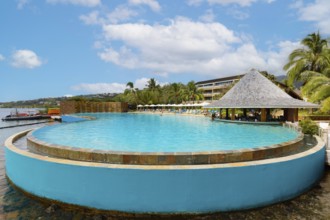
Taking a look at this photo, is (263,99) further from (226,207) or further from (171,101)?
(171,101)

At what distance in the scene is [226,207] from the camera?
575 centimetres

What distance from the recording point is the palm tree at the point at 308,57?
28980mm

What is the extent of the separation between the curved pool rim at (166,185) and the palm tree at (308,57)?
87.3ft

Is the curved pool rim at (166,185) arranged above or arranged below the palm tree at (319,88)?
below

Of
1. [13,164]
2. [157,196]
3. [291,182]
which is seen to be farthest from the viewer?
[13,164]

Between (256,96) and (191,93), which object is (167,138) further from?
(191,93)

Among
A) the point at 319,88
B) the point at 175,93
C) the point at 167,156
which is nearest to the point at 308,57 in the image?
the point at 319,88

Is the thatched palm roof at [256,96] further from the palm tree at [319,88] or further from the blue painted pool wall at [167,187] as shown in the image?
the blue painted pool wall at [167,187]

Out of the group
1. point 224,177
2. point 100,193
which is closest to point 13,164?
point 100,193

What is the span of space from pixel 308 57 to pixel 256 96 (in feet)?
51.4

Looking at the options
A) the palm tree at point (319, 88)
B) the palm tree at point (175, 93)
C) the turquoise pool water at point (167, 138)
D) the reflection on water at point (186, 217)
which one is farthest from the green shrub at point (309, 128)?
the palm tree at point (175, 93)

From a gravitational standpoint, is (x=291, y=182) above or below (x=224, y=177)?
below

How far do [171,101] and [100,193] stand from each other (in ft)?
184

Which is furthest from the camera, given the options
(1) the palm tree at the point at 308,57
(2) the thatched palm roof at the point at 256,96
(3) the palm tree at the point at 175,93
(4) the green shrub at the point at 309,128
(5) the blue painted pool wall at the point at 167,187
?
(3) the palm tree at the point at 175,93
